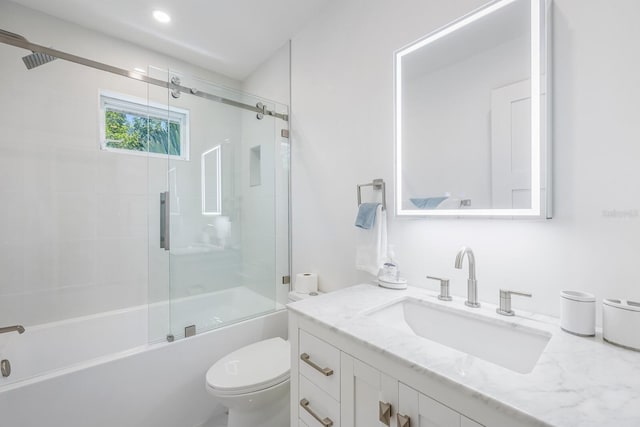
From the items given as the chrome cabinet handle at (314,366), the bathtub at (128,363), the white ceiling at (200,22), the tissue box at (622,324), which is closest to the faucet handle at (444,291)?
the tissue box at (622,324)

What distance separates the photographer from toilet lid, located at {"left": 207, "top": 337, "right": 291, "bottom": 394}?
4.25ft

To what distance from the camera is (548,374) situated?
596 millimetres

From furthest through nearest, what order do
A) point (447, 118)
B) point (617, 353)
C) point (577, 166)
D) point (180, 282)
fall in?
point (180, 282)
point (447, 118)
point (577, 166)
point (617, 353)

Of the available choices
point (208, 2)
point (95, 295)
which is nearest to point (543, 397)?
point (208, 2)

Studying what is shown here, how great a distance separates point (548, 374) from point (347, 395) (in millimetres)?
522

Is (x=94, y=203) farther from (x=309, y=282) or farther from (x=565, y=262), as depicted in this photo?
(x=565, y=262)

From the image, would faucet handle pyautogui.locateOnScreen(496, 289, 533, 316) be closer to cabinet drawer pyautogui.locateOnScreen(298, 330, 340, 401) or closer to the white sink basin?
the white sink basin

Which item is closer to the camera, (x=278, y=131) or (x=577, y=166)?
(x=577, y=166)

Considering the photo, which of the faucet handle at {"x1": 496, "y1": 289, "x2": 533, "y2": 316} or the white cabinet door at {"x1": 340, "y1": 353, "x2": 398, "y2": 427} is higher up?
the faucet handle at {"x1": 496, "y1": 289, "x2": 533, "y2": 316}

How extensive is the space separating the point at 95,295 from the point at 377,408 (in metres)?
2.27

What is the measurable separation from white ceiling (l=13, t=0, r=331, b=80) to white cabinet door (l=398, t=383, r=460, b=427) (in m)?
2.18

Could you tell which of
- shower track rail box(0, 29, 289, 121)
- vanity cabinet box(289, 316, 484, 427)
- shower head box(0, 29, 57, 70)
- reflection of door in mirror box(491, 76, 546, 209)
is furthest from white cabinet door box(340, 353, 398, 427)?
shower head box(0, 29, 57, 70)

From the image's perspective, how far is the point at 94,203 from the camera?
2051 mm

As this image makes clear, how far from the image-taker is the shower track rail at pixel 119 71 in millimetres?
1609
